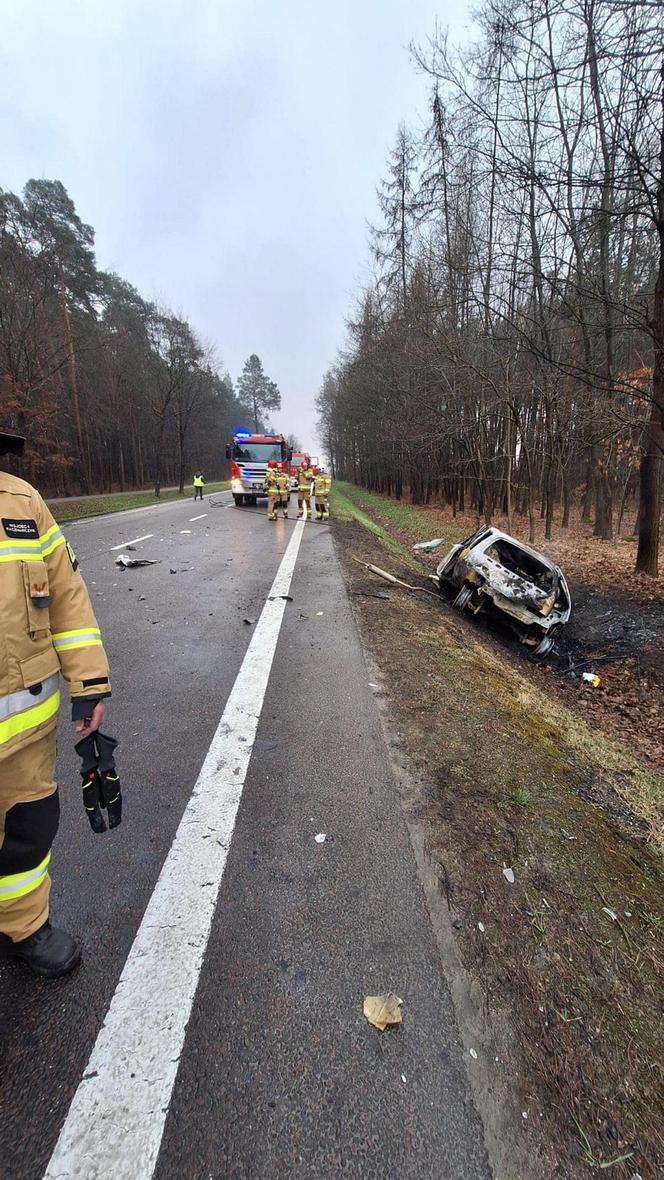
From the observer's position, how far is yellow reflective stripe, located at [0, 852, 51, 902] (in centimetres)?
164

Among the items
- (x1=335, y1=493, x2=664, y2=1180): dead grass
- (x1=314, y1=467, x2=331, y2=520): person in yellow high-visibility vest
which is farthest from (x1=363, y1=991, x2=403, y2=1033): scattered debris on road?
(x1=314, y1=467, x2=331, y2=520): person in yellow high-visibility vest

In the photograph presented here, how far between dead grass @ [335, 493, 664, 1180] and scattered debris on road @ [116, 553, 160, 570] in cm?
586

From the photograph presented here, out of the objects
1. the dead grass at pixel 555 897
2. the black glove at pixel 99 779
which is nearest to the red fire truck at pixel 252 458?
the dead grass at pixel 555 897

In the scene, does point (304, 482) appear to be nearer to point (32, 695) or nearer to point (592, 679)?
point (592, 679)

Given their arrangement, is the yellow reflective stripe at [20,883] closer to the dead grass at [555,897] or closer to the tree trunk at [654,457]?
the dead grass at [555,897]

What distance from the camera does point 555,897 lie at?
205 cm

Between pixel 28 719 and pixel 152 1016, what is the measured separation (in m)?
1.03

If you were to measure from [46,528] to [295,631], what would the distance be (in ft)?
12.0

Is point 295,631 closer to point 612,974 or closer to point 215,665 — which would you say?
point 215,665

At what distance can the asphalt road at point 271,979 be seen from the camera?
4.00 ft

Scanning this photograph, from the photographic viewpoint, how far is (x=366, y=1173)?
1.17 m

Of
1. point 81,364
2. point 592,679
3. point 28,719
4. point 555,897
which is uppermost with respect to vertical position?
point 81,364

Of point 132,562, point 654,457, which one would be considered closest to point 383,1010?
point 132,562

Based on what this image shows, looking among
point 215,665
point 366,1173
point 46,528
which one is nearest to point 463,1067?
point 366,1173
